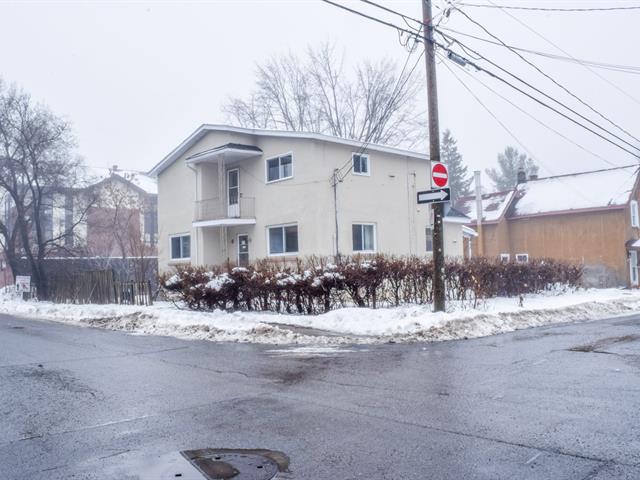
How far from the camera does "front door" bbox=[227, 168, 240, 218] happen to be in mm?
24812

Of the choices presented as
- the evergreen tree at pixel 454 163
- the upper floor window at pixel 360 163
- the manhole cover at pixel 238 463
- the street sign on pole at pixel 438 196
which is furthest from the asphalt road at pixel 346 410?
the evergreen tree at pixel 454 163

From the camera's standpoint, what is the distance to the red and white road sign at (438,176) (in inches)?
513

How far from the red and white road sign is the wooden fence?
37.2ft

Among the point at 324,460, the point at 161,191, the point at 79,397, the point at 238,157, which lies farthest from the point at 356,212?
the point at 324,460

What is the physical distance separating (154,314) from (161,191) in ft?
45.8

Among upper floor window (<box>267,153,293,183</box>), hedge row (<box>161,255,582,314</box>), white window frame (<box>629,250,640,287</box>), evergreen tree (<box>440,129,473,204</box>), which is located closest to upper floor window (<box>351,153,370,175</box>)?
upper floor window (<box>267,153,293,183</box>)

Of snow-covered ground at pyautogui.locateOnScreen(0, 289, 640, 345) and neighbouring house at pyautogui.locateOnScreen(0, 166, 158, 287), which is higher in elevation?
neighbouring house at pyautogui.locateOnScreen(0, 166, 158, 287)

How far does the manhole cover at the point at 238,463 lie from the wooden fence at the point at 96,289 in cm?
1557

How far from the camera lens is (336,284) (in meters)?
14.7

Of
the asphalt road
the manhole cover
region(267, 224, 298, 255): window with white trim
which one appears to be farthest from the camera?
region(267, 224, 298, 255): window with white trim

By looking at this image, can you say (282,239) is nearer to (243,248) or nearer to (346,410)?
(243,248)

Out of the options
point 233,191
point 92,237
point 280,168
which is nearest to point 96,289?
point 233,191

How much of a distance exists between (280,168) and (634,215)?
21.6m

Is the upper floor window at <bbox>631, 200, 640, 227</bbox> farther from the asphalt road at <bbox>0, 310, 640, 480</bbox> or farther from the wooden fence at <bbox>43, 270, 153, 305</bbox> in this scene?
the wooden fence at <bbox>43, 270, 153, 305</bbox>
